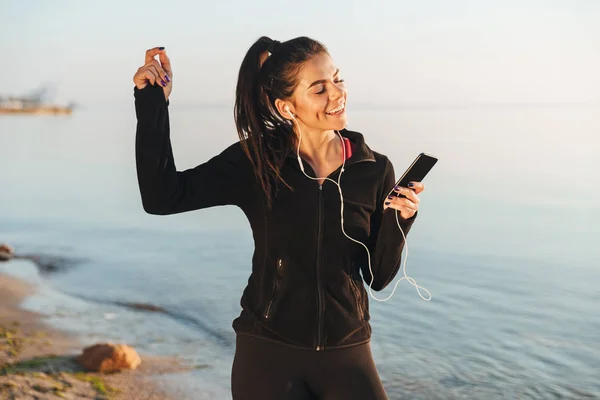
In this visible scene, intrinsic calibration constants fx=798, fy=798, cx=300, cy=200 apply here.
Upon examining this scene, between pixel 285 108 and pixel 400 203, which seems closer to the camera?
pixel 400 203

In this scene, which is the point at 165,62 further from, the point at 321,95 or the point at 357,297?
the point at 357,297

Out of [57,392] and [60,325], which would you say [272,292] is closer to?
[57,392]

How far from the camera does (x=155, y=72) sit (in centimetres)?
218

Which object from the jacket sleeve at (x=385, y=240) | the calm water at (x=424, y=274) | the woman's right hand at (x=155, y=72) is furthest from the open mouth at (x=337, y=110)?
the calm water at (x=424, y=274)

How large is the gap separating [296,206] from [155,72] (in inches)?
21.3

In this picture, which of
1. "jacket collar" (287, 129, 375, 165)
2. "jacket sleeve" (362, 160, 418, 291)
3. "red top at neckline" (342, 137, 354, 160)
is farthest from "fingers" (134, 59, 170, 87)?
"jacket sleeve" (362, 160, 418, 291)

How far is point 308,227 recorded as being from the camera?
2250mm

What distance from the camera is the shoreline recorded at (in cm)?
427

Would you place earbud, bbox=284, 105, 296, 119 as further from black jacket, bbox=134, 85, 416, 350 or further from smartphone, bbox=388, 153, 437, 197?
smartphone, bbox=388, 153, 437, 197

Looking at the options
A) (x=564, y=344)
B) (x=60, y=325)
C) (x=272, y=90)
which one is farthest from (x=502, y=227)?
(x=272, y=90)

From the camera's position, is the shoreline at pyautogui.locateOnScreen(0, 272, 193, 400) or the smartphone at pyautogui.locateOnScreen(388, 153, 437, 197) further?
the shoreline at pyautogui.locateOnScreen(0, 272, 193, 400)

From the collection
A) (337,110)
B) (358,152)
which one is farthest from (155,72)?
(358,152)

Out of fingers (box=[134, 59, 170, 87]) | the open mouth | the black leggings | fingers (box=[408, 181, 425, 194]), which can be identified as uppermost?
fingers (box=[134, 59, 170, 87])

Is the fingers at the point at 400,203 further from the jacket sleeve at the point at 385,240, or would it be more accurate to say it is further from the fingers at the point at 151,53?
the fingers at the point at 151,53
